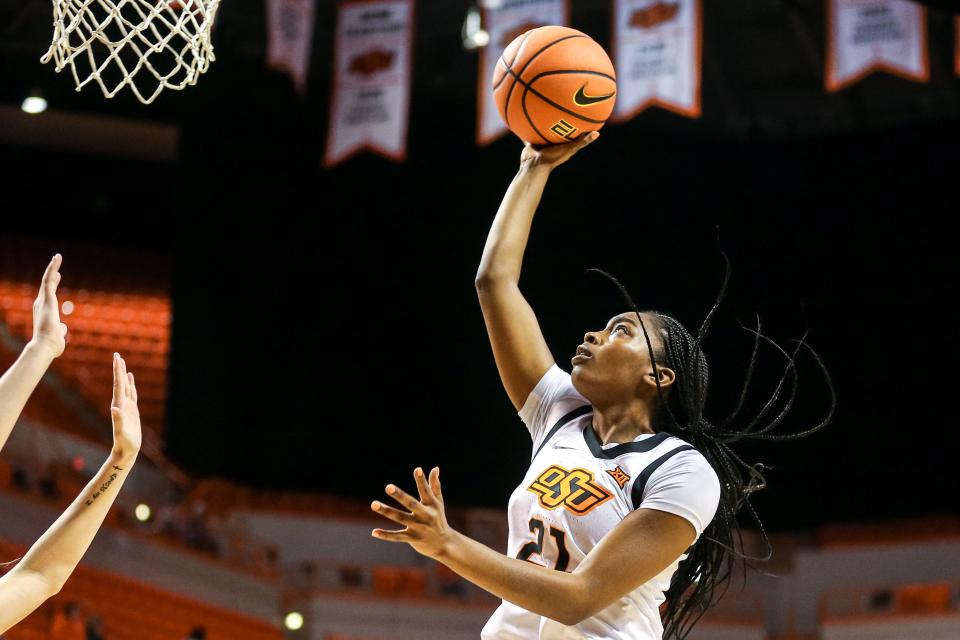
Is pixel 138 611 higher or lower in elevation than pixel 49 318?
lower

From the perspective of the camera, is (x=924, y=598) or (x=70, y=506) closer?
(x=70, y=506)

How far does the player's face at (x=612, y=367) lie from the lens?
293 centimetres

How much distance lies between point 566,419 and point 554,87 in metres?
0.90

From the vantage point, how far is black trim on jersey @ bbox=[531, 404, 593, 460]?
3.02 m

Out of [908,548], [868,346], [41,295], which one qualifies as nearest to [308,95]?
[868,346]

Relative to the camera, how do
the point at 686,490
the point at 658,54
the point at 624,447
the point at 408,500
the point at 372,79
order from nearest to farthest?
the point at 408,500 → the point at 686,490 → the point at 624,447 → the point at 658,54 → the point at 372,79

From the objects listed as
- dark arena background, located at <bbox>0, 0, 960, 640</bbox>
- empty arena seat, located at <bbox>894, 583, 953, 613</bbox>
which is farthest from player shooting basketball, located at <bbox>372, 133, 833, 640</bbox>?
dark arena background, located at <bbox>0, 0, 960, 640</bbox>

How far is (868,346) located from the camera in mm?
13555

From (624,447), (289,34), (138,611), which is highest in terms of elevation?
(289,34)

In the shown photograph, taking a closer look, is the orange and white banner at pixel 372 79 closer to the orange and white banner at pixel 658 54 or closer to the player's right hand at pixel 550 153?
the orange and white banner at pixel 658 54

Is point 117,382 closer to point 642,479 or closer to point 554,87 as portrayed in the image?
point 642,479

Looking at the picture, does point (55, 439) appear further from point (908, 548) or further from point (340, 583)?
point (908, 548)

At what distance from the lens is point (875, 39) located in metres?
9.98

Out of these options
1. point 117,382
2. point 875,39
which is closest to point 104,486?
point 117,382
